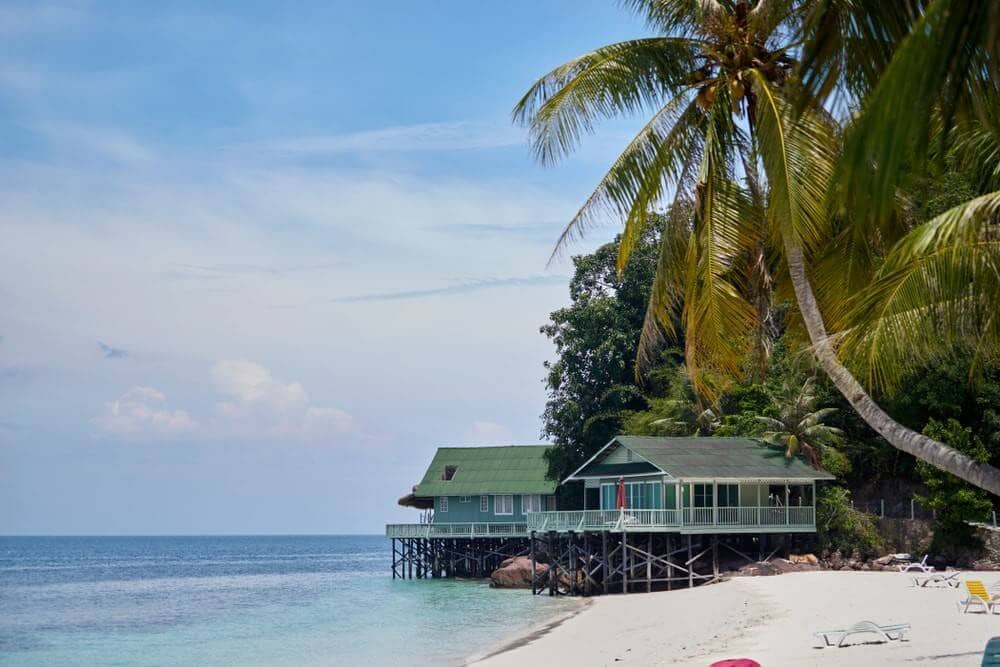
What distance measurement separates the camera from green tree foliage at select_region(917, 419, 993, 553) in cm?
3266

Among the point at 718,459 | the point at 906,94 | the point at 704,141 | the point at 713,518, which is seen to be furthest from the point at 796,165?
the point at 718,459

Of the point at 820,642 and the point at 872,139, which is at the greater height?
the point at 872,139

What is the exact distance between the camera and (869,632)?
1791 cm

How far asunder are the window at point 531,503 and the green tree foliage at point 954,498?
2066 centimetres

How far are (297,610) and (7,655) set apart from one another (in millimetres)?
12563

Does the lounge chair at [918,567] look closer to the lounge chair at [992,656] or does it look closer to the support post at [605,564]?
the support post at [605,564]

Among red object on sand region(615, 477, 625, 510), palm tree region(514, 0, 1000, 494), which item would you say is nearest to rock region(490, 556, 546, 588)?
red object on sand region(615, 477, 625, 510)

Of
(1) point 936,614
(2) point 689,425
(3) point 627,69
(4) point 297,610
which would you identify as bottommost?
(4) point 297,610

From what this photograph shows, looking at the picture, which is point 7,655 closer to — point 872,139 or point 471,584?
point 471,584

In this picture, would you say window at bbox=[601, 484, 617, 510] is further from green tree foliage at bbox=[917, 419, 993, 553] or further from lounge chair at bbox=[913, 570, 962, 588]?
lounge chair at bbox=[913, 570, 962, 588]

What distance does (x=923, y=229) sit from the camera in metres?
8.33

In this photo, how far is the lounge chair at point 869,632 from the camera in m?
16.7

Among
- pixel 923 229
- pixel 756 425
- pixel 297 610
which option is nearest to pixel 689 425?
pixel 756 425

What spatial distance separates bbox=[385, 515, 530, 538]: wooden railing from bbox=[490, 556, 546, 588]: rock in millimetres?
3136
